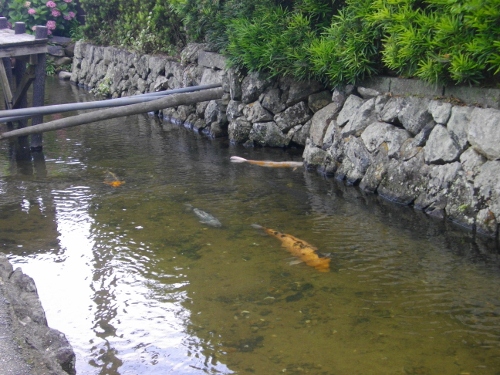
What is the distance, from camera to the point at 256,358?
386 cm

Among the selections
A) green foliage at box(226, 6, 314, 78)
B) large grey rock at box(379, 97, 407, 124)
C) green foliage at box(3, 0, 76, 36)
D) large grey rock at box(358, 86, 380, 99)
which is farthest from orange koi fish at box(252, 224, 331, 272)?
green foliage at box(3, 0, 76, 36)

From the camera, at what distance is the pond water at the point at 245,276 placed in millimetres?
3922

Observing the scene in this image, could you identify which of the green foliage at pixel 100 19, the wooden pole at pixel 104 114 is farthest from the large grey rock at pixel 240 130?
the green foliage at pixel 100 19

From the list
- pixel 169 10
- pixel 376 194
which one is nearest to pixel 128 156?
pixel 376 194

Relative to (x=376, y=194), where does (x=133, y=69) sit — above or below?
above

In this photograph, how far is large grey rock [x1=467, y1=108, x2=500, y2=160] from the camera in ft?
18.3

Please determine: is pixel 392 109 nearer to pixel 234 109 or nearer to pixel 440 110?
pixel 440 110

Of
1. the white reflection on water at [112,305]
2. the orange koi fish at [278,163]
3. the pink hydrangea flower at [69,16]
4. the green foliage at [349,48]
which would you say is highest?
the pink hydrangea flower at [69,16]

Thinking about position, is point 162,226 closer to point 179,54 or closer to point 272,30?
point 272,30

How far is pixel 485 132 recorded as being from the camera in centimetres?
571

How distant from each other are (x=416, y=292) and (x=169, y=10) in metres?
10.0

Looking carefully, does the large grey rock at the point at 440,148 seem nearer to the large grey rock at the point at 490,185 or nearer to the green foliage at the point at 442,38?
the large grey rock at the point at 490,185

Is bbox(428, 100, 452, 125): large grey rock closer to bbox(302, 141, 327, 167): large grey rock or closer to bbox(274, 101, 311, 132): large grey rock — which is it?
bbox(302, 141, 327, 167): large grey rock

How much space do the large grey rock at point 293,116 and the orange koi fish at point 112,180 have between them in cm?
265
